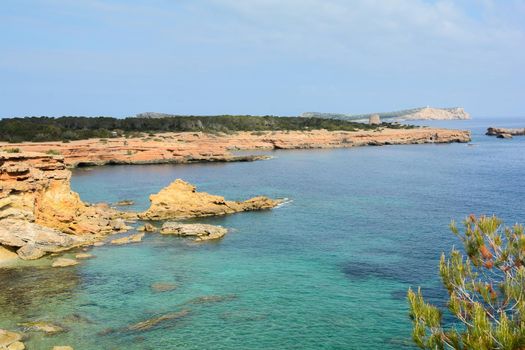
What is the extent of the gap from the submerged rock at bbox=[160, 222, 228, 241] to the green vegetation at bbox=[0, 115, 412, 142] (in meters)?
73.6

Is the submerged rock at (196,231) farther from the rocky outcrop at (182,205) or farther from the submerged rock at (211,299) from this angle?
the submerged rock at (211,299)

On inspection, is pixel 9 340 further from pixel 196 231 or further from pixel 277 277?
pixel 196 231

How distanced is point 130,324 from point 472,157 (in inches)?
3874

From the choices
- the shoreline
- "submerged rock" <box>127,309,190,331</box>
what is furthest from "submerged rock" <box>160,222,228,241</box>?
the shoreline

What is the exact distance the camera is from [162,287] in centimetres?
3036

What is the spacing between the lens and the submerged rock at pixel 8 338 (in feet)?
72.5

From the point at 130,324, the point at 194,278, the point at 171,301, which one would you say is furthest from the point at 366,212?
the point at 130,324

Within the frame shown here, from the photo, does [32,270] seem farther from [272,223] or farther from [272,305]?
[272,223]

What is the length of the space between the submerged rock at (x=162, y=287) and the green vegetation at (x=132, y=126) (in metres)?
86.3

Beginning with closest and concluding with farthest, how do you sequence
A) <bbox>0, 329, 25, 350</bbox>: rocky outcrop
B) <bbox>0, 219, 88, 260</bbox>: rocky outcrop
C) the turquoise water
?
<bbox>0, 329, 25, 350</bbox>: rocky outcrop, the turquoise water, <bbox>0, 219, 88, 260</bbox>: rocky outcrop

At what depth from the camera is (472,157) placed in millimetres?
108562

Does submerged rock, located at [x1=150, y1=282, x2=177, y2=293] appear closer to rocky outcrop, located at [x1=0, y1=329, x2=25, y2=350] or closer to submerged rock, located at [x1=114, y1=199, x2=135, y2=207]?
rocky outcrop, located at [x1=0, y1=329, x2=25, y2=350]

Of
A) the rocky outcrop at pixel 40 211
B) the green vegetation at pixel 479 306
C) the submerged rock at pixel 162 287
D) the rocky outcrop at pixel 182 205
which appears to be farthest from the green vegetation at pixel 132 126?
the green vegetation at pixel 479 306

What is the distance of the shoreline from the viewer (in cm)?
10081
